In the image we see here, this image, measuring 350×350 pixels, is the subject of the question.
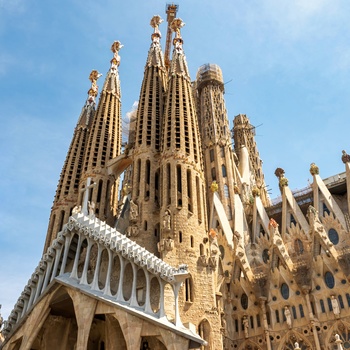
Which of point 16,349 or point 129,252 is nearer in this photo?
point 129,252

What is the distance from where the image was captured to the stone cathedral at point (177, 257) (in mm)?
18531

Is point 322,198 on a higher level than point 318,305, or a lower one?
higher

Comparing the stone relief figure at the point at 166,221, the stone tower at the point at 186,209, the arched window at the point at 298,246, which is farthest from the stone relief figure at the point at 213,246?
the arched window at the point at 298,246

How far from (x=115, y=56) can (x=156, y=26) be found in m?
5.33

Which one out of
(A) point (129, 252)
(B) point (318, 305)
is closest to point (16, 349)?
(A) point (129, 252)

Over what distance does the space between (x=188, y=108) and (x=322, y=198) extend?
11.0 m

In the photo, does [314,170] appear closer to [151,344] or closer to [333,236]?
[333,236]

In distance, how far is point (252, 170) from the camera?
4000 cm

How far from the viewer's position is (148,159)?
26.7 meters

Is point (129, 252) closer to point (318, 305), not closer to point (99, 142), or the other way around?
point (318, 305)

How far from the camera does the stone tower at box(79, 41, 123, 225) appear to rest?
29594 millimetres

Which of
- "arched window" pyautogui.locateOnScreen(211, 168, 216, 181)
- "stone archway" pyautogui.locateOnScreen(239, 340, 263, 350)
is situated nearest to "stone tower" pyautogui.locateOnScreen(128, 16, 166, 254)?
"arched window" pyautogui.locateOnScreen(211, 168, 216, 181)

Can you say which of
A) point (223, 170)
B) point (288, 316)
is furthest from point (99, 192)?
point (288, 316)

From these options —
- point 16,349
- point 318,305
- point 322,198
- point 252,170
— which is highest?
point 252,170
